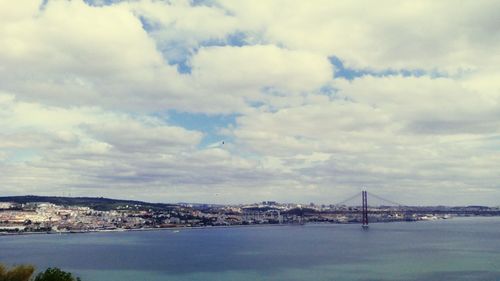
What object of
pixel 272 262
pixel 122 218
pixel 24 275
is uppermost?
pixel 122 218

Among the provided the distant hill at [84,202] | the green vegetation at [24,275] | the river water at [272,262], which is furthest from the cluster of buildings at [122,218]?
the green vegetation at [24,275]

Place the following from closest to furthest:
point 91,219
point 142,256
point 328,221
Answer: point 142,256 → point 91,219 → point 328,221

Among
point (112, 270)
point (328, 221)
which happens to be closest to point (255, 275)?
point (112, 270)

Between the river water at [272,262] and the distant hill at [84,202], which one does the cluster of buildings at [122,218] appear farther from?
the river water at [272,262]

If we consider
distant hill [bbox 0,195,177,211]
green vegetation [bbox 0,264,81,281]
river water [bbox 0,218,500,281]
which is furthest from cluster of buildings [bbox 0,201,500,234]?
green vegetation [bbox 0,264,81,281]

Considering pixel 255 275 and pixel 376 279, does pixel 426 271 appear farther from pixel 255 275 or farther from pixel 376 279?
pixel 255 275

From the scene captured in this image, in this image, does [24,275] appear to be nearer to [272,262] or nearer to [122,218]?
[272,262]

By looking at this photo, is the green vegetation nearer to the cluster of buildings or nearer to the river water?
the river water

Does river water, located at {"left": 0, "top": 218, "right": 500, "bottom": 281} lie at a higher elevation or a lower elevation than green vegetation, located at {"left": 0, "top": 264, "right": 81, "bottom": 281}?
lower

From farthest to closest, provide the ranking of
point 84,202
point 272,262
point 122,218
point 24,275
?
point 84,202 → point 122,218 → point 272,262 → point 24,275

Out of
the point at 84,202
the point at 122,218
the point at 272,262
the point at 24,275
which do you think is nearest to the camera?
the point at 24,275

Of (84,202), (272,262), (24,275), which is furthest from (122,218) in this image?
Result: (24,275)
